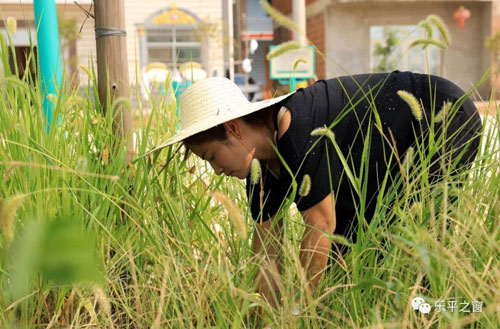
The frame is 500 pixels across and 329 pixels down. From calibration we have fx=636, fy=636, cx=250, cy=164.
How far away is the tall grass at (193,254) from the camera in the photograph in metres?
1.09

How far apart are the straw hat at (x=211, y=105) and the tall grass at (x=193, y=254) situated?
161mm

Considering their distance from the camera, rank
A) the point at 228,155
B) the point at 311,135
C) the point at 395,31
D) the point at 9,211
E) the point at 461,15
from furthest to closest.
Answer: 1. the point at 461,15
2. the point at 395,31
3. the point at 228,155
4. the point at 311,135
5. the point at 9,211

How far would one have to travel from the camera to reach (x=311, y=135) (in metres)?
1.52

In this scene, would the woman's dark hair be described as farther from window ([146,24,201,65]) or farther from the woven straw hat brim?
window ([146,24,201,65])

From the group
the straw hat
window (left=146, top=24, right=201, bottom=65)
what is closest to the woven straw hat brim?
the straw hat

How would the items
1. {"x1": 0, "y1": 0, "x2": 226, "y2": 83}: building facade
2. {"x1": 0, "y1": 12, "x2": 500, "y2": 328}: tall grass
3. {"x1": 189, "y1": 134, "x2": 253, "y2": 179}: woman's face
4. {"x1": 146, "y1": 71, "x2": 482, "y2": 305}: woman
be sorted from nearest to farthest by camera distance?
{"x1": 0, "y1": 12, "x2": 500, "y2": 328}: tall grass, {"x1": 146, "y1": 71, "x2": 482, "y2": 305}: woman, {"x1": 189, "y1": 134, "x2": 253, "y2": 179}: woman's face, {"x1": 0, "y1": 0, "x2": 226, "y2": 83}: building facade

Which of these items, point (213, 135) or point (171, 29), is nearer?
point (213, 135)

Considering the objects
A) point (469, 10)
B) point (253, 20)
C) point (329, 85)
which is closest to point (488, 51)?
point (469, 10)

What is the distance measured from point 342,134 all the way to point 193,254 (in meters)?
0.53

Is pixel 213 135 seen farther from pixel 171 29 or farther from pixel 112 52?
pixel 171 29

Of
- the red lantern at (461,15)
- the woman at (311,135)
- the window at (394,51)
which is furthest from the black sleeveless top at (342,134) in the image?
the red lantern at (461,15)

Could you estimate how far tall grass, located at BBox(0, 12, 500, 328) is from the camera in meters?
1.09

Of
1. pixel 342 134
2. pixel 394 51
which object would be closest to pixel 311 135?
pixel 342 134

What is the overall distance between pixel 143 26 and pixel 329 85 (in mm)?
13207
